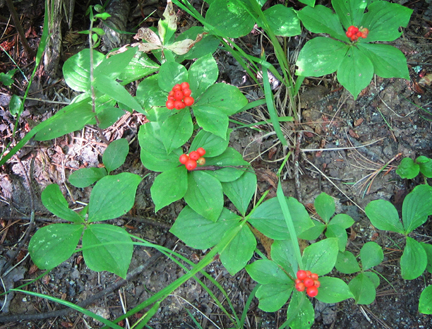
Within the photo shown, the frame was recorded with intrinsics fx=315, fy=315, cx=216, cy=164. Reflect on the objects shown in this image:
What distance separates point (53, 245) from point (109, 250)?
402 mm

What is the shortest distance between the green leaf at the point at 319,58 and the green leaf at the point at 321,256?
125cm

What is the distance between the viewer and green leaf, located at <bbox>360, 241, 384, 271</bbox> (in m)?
2.34

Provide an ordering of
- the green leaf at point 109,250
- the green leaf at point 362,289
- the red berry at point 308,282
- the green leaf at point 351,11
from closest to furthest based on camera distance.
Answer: the red berry at point 308,282 → the green leaf at point 109,250 → the green leaf at point 362,289 → the green leaf at point 351,11

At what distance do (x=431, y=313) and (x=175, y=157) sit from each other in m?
2.13

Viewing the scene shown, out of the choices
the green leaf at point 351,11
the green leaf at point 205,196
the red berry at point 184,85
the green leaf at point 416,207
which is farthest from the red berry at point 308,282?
the green leaf at point 351,11

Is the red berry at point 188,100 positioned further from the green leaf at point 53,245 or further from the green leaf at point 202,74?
the green leaf at point 53,245

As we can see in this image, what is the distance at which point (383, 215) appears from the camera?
94.4 inches

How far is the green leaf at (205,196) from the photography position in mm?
2248

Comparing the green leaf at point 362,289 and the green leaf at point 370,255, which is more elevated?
the green leaf at point 370,255

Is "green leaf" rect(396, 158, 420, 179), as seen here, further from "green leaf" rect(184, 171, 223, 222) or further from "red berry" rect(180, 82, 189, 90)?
"red berry" rect(180, 82, 189, 90)

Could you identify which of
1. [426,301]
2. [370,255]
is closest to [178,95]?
[370,255]

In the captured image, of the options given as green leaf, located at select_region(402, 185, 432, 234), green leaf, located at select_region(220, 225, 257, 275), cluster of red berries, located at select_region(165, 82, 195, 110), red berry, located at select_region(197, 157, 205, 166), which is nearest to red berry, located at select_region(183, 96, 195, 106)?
cluster of red berries, located at select_region(165, 82, 195, 110)

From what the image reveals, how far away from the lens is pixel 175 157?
2354mm

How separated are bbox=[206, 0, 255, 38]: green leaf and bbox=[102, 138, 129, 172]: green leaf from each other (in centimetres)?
117
